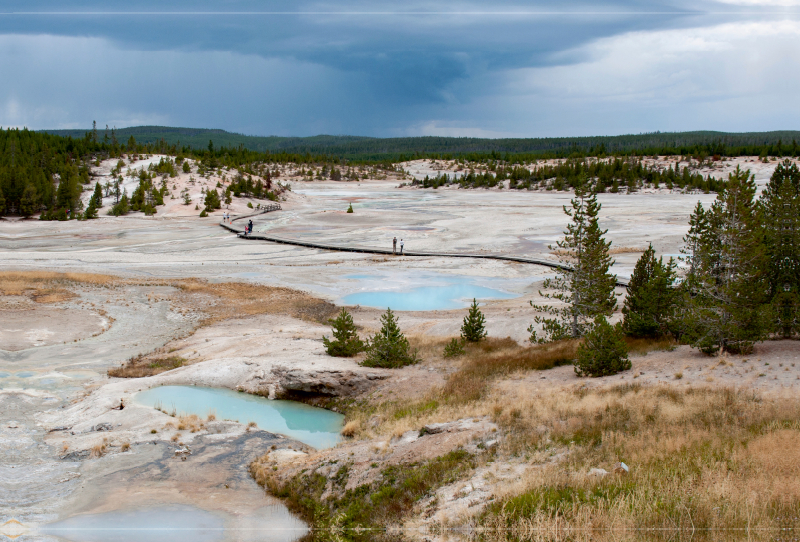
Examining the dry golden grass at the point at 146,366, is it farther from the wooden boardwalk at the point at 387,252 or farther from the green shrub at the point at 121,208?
the green shrub at the point at 121,208

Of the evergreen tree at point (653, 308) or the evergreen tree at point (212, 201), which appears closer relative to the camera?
the evergreen tree at point (653, 308)

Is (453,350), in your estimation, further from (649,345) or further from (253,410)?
(253,410)

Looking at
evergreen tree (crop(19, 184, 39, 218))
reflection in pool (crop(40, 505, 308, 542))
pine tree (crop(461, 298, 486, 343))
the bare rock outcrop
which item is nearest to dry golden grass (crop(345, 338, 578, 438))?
pine tree (crop(461, 298, 486, 343))

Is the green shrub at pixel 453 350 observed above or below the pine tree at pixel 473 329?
below

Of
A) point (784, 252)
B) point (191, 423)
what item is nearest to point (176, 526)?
point (191, 423)

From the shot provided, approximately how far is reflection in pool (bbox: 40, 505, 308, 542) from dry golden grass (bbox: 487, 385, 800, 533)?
452 centimetres

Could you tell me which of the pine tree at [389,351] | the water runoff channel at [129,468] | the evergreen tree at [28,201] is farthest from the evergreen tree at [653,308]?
the evergreen tree at [28,201]

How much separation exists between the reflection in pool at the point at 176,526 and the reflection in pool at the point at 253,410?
222 inches

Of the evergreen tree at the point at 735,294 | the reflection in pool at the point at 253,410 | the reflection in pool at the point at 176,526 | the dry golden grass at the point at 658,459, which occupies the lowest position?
the reflection in pool at the point at 253,410

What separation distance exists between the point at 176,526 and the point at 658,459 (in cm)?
844

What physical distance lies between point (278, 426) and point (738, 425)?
41.2 feet

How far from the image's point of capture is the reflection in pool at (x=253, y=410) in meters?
18.2

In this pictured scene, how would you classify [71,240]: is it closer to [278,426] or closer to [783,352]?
[278,426]

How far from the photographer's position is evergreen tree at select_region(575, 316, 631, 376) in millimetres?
17328
